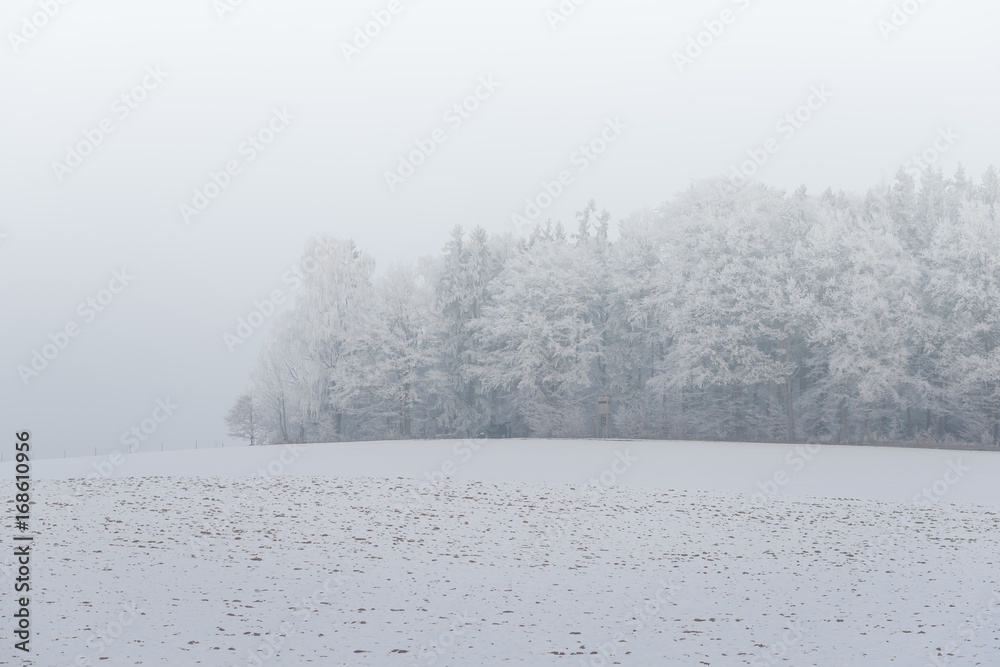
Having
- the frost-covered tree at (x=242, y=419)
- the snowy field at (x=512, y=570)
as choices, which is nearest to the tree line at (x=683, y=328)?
the frost-covered tree at (x=242, y=419)

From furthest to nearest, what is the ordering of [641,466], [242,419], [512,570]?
[242,419] → [641,466] → [512,570]

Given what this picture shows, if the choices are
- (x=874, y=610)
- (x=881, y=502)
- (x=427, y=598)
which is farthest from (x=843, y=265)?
(x=427, y=598)

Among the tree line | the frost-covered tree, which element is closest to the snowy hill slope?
the tree line

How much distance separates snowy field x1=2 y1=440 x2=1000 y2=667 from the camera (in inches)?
386

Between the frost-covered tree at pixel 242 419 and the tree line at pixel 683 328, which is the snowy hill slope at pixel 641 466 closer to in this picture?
the tree line at pixel 683 328

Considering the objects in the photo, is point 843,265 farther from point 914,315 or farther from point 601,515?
point 601,515

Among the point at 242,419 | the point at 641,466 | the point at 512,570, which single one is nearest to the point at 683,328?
the point at 641,466

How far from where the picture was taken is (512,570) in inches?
543

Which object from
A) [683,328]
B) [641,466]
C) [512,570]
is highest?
[683,328]

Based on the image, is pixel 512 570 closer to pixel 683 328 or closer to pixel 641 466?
pixel 641 466

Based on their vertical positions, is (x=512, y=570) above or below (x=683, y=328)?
below

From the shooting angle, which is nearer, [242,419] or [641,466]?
[641,466]

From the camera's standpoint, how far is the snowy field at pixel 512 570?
980 centimetres

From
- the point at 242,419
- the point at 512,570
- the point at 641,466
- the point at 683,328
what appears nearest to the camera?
the point at 512,570
